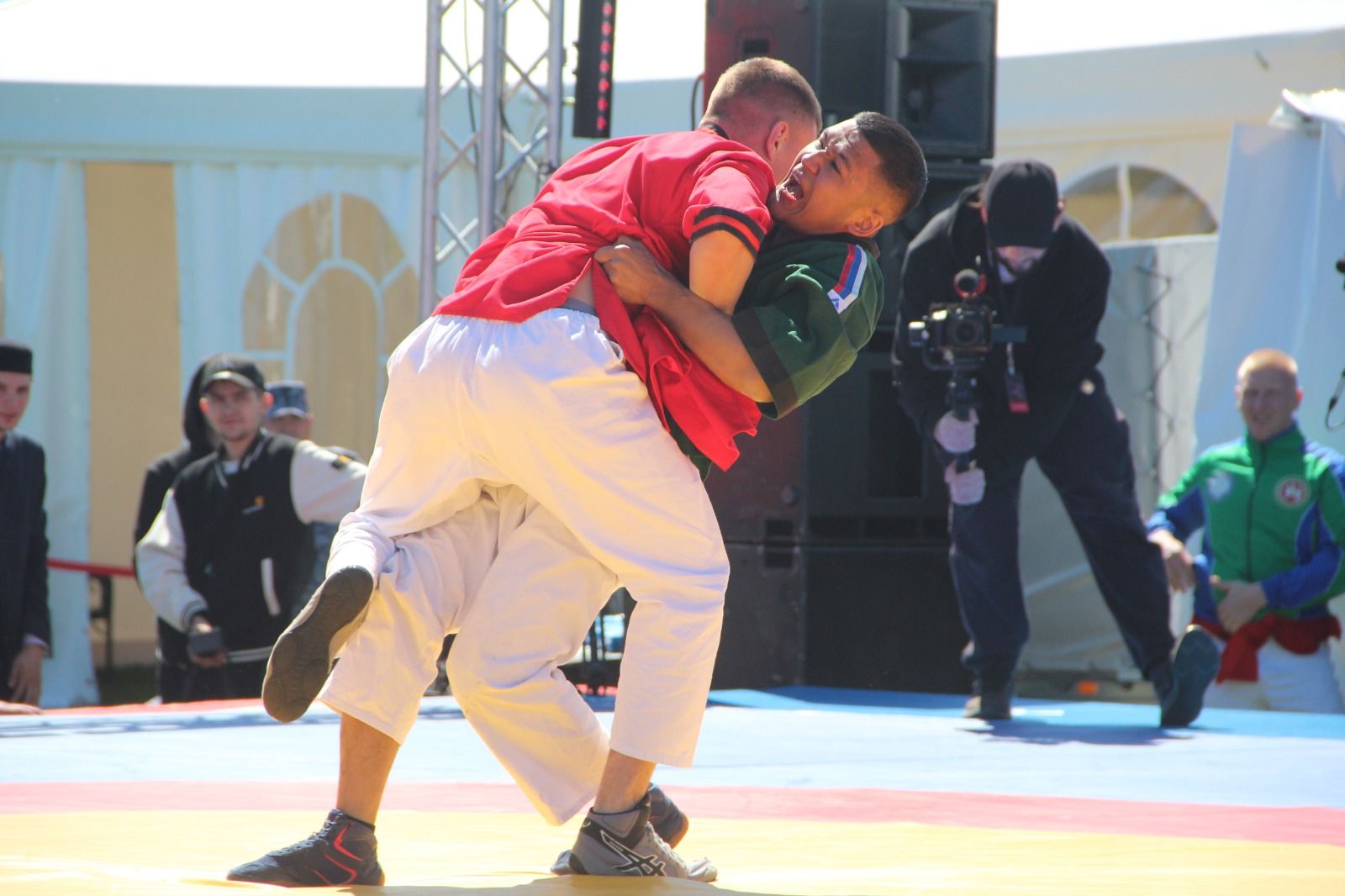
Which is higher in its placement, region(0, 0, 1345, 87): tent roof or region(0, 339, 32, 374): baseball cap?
region(0, 0, 1345, 87): tent roof

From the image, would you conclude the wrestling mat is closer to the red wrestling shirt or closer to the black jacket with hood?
the red wrestling shirt

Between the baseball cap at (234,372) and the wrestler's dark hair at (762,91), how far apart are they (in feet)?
10.5

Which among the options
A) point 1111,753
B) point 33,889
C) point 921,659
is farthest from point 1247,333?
point 33,889

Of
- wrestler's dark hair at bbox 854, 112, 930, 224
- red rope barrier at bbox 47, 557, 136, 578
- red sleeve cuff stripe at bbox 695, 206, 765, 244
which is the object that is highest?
wrestler's dark hair at bbox 854, 112, 930, 224

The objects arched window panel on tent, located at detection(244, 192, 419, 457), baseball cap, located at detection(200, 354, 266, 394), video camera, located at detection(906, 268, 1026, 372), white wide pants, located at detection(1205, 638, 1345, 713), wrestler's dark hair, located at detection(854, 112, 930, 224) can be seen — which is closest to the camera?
wrestler's dark hair, located at detection(854, 112, 930, 224)

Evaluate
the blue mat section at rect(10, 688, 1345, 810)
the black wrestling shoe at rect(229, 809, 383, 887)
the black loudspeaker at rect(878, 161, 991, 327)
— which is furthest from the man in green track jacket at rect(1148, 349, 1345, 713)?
the black wrestling shoe at rect(229, 809, 383, 887)

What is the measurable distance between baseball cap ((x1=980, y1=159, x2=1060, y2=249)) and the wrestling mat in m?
1.45

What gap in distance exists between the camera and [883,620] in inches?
240

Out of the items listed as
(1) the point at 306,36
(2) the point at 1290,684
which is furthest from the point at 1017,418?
(1) the point at 306,36

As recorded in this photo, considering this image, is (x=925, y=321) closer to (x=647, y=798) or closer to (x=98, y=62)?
(x=647, y=798)

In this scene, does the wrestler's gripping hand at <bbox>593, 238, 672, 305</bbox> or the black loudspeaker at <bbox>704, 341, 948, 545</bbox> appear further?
the black loudspeaker at <bbox>704, 341, 948, 545</bbox>

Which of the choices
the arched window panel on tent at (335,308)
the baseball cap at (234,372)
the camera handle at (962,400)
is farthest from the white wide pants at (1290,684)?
the arched window panel on tent at (335,308)

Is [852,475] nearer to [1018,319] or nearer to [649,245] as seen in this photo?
[1018,319]

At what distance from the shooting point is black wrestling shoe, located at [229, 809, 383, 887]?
2.24 metres
